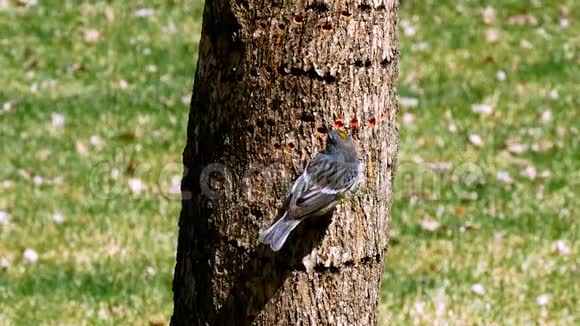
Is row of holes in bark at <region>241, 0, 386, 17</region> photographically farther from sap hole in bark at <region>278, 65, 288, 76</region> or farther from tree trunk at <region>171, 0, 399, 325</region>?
sap hole in bark at <region>278, 65, 288, 76</region>

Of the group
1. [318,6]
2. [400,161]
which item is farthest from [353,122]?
[400,161]

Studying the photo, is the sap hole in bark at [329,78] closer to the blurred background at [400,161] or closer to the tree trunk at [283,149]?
the tree trunk at [283,149]

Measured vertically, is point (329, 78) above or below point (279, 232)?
above

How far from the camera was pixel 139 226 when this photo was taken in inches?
234

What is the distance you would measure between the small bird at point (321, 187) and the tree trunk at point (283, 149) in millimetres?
90

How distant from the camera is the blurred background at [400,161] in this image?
5141 mm

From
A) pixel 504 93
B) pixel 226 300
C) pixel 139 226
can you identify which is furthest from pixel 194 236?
pixel 504 93

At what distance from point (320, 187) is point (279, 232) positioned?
177 millimetres

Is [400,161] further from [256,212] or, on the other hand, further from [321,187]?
[321,187]

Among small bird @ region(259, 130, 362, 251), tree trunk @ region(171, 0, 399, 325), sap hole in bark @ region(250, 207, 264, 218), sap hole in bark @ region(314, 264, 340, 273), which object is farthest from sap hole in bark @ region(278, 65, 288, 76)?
sap hole in bark @ region(314, 264, 340, 273)

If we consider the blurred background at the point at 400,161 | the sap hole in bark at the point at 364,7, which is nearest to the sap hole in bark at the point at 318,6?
the sap hole in bark at the point at 364,7

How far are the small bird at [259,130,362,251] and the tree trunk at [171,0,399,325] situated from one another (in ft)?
0.30

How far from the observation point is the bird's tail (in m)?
3.08

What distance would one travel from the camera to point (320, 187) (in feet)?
10.3
